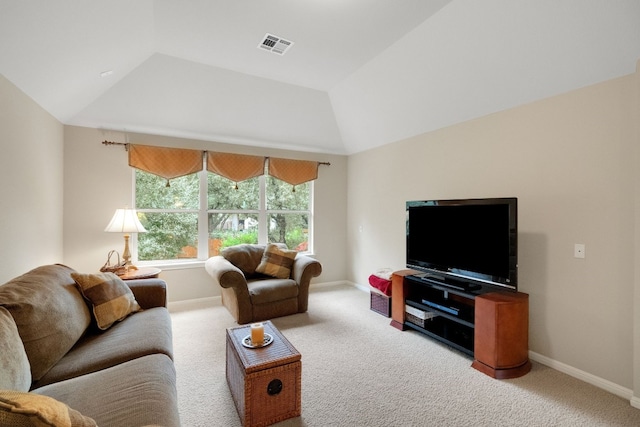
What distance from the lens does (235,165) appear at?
4.29 meters

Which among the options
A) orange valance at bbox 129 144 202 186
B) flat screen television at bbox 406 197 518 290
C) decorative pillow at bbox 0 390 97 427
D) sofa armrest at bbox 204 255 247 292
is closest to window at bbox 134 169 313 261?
orange valance at bbox 129 144 202 186

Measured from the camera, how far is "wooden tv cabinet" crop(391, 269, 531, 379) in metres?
2.32

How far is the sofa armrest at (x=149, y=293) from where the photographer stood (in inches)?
97.7

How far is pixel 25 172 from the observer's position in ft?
8.25

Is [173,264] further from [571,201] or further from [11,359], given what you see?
[571,201]

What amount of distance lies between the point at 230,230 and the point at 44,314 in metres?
2.86

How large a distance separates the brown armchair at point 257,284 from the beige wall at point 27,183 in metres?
1.58

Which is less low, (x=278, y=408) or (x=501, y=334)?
(x=501, y=334)

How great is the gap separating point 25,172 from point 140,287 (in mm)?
1395

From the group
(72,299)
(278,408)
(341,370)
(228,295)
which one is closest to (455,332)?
(341,370)

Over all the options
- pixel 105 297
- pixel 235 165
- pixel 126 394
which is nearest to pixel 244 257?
pixel 235 165

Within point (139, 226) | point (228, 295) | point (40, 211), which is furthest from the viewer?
point (228, 295)

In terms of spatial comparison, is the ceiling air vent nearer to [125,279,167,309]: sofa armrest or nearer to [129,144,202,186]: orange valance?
[129,144,202,186]: orange valance

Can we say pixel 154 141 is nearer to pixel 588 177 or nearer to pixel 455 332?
pixel 455 332
